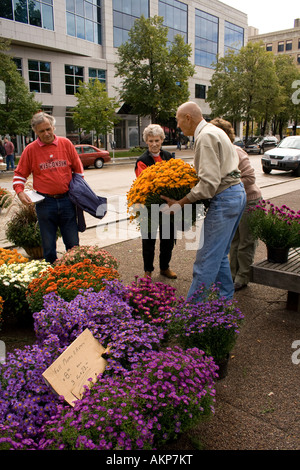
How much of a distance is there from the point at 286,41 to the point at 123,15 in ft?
216

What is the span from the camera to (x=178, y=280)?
17.7 feet

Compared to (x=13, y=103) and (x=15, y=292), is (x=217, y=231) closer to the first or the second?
(x=15, y=292)

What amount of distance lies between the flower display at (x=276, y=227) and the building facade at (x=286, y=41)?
9902 centimetres

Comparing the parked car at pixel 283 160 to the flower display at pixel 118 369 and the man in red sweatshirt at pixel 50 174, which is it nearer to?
the man in red sweatshirt at pixel 50 174

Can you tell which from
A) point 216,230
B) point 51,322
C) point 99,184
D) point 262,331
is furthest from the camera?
point 99,184

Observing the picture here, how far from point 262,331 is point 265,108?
44.1 meters

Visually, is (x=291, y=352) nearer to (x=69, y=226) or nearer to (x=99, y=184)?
(x=69, y=226)

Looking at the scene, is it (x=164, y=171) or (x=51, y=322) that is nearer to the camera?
(x=51, y=322)

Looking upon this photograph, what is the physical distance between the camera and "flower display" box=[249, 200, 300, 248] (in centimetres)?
418

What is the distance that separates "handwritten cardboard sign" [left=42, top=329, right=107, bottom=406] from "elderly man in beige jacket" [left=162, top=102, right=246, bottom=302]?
36.5 inches

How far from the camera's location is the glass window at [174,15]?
46.9 m

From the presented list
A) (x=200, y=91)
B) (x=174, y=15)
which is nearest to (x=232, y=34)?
(x=200, y=91)
